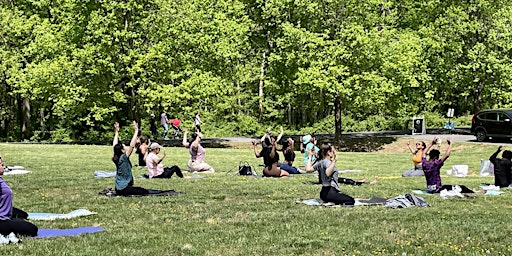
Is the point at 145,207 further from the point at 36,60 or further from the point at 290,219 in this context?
the point at 36,60

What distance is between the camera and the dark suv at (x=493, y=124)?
38000 millimetres

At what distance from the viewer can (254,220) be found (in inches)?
470

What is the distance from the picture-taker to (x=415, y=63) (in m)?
40.3

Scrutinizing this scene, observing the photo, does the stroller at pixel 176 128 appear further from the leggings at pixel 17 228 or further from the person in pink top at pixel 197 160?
the leggings at pixel 17 228

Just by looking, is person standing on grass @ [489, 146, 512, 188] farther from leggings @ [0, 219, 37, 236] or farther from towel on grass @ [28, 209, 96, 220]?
leggings @ [0, 219, 37, 236]

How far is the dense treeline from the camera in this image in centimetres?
3891

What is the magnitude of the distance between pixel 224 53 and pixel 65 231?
32.2 m

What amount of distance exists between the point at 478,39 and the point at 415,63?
8.04 meters

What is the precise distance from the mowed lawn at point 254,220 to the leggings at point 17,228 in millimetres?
314

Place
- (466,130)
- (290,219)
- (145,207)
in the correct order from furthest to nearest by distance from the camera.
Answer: (466,130) → (145,207) → (290,219)

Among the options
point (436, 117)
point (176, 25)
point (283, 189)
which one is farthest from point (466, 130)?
point (283, 189)

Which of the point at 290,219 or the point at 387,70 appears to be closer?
the point at 290,219

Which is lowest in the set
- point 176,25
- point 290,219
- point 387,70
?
point 290,219

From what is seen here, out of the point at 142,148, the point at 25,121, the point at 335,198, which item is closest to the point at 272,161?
the point at 142,148
